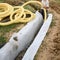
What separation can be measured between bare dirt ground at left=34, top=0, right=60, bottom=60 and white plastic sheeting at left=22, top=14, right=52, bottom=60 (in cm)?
11

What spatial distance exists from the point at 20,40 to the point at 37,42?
1.81ft

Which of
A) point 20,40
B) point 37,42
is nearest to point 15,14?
point 37,42

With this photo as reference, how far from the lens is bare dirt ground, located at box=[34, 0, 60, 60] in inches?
234

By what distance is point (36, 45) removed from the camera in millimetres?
6316

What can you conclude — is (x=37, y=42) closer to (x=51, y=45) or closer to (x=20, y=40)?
(x=51, y=45)

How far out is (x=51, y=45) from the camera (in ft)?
21.4

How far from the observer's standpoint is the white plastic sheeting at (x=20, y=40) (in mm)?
5634

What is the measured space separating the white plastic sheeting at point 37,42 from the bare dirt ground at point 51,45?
0.11 meters

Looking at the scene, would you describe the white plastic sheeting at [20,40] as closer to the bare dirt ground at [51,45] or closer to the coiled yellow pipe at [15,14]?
the coiled yellow pipe at [15,14]

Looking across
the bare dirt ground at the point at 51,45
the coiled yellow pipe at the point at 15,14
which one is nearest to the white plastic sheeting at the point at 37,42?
the bare dirt ground at the point at 51,45

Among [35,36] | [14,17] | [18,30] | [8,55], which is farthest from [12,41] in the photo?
[14,17]

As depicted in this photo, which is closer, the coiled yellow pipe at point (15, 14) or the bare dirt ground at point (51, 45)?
the bare dirt ground at point (51, 45)

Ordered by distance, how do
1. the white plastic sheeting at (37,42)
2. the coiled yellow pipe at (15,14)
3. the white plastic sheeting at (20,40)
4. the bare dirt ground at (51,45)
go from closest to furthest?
the white plastic sheeting at (20,40) < the white plastic sheeting at (37,42) < the bare dirt ground at (51,45) < the coiled yellow pipe at (15,14)

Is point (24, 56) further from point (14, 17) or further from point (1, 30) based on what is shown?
point (14, 17)
